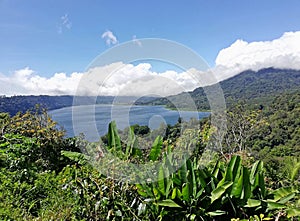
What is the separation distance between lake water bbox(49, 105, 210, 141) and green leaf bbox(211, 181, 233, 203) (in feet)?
2.25

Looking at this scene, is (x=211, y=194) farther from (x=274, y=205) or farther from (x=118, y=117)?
(x=118, y=117)

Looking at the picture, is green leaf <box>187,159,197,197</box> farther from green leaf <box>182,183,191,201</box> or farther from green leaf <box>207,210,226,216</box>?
green leaf <box>207,210,226,216</box>

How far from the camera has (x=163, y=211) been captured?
209 cm

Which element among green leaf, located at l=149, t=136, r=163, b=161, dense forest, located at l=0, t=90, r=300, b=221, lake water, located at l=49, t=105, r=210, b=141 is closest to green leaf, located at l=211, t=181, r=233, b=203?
dense forest, located at l=0, t=90, r=300, b=221

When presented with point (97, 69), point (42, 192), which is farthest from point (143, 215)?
point (97, 69)

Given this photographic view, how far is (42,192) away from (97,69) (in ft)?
3.84

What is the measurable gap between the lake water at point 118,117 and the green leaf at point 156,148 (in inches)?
7.8

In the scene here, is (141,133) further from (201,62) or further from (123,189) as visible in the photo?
(201,62)

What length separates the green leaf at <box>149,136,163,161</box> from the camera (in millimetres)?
2271

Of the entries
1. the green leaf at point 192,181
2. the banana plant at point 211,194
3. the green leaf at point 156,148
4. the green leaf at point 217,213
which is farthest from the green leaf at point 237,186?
the green leaf at point 156,148

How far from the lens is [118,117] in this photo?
2412 mm

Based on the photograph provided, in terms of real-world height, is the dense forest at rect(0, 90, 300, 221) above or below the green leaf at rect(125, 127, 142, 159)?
below

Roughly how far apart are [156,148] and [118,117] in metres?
0.41

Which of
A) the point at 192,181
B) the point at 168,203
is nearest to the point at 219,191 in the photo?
the point at 192,181
